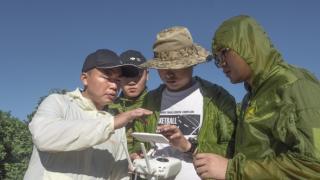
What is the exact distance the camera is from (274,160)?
343 cm

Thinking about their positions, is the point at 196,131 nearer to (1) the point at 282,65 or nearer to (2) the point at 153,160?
(2) the point at 153,160

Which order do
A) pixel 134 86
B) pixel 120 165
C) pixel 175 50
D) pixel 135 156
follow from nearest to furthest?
pixel 135 156, pixel 120 165, pixel 175 50, pixel 134 86

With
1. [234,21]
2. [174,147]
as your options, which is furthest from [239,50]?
[174,147]

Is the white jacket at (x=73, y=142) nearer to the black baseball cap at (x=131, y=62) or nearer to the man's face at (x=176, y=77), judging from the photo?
the black baseball cap at (x=131, y=62)

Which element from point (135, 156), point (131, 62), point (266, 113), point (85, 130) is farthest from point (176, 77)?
point (266, 113)

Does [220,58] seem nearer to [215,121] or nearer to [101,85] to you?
[215,121]

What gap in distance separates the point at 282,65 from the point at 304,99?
58 cm

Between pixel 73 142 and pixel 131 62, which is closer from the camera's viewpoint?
pixel 73 142

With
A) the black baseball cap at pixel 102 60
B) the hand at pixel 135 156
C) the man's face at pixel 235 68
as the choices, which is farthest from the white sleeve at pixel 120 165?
the man's face at pixel 235 68

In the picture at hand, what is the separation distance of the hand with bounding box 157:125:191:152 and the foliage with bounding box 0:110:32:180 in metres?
36.4

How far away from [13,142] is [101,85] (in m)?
37.7

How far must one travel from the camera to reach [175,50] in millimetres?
5305

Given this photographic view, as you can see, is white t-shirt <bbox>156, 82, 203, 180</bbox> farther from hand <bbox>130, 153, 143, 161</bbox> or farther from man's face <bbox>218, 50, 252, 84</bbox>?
man's face <bbox>218, 50, 252, 84</bbox>

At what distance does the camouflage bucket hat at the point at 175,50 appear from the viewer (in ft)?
16.8
